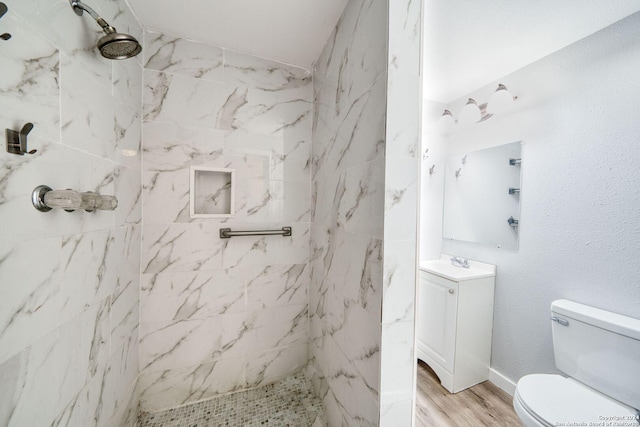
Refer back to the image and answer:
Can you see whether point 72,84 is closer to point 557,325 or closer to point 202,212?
point 202,212

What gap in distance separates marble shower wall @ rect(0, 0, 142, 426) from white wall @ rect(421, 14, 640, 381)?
7.82ft

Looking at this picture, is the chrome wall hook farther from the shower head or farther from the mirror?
the mirror

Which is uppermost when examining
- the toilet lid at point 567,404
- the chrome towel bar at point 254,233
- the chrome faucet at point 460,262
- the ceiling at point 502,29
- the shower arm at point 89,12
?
the ceiling at point 502,29

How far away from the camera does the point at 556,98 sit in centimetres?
138

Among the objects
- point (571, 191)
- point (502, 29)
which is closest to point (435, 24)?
point (502, 29)

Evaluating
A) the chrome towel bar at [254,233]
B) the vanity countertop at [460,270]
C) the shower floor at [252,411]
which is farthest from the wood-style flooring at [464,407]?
the chrome towel bar at [254,233]

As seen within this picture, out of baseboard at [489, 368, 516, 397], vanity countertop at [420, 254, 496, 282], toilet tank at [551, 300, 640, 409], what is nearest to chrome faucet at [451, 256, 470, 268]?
vanity countertop at [420, 254, 496, 282]

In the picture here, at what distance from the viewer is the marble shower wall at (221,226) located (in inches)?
48.1

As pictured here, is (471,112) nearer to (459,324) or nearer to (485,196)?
(485,196)

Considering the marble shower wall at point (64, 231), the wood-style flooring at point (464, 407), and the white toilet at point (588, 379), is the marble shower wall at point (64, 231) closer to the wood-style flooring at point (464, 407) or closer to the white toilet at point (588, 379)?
the wood-style flooring at point (464, 407)

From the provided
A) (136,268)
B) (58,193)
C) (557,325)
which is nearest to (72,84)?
(58,193)

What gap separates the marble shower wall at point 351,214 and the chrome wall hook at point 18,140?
975mm

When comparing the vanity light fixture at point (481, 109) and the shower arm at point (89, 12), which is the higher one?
the vanity light fixture at point (481, 109)

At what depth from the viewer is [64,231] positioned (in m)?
0.69
